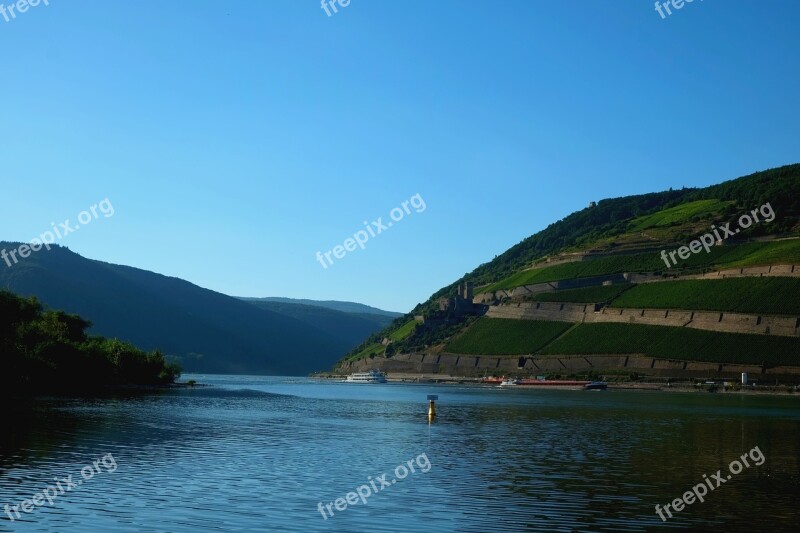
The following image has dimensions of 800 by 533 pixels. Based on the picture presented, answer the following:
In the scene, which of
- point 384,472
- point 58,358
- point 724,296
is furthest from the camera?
point 724,296

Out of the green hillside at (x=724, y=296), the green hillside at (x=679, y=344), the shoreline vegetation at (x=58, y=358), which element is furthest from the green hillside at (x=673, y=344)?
the shoreline vegetation at (x=58, y=358)

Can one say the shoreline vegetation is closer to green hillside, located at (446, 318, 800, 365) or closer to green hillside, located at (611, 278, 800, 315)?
green hillside, located at (446, 318, 800, 365)

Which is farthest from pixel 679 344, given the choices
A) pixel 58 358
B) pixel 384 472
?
pixel 384 472

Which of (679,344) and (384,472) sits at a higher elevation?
(679,344)

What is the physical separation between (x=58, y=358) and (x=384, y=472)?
77227mm

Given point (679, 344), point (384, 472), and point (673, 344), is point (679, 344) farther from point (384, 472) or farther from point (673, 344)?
point (384, 472)

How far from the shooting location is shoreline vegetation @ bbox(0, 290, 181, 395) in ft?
312

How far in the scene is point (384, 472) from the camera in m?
38.8

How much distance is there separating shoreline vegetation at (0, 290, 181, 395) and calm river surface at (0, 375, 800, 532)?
27.3 metres

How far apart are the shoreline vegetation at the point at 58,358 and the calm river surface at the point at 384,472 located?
89.7 feet

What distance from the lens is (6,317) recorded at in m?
94.6

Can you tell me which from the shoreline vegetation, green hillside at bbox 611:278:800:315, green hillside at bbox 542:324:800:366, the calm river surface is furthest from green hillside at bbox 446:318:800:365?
the calm river surface

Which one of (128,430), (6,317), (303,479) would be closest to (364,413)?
(128,430)

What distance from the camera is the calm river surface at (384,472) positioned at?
28109 millimetres
